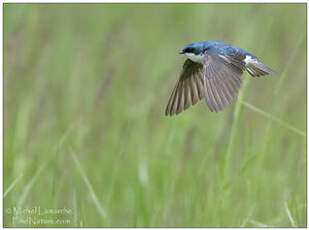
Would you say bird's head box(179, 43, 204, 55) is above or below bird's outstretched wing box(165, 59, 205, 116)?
above

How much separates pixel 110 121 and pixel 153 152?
1.63 ft

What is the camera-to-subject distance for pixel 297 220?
7.95ft

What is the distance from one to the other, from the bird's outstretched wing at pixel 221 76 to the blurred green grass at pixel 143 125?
84 millimetres

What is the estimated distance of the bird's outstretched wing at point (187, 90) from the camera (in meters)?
2.82

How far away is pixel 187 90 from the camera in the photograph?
2.95 metres

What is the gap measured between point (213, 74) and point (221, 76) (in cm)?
5

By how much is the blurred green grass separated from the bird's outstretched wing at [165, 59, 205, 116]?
0.07 meters

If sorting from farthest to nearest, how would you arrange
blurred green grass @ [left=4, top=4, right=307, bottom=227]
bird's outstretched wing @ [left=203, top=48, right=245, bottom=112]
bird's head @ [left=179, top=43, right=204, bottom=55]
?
1. bird's head @ [left=179, top=43, right=204, bottom=55]
2. blurred green grass @ [left=4, top=4, right=307, bottom=227]
3. bird's outstretched wing @ [left=203, top=48, right=245, bottom=112]

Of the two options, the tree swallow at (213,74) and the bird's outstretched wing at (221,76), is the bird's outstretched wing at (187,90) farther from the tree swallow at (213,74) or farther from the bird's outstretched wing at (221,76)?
the bird's outstretched wing at (221,76)

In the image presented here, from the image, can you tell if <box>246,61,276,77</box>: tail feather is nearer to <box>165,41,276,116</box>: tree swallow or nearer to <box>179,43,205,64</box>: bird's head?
<box>165,41,276,116</box>: tree swallow

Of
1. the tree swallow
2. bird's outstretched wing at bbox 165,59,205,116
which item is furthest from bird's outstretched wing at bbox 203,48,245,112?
bird's outstretched wing at bbox 165,59,205,116

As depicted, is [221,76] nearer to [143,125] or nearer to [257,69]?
[257,69]

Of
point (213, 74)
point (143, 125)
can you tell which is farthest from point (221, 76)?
point (143, 125)

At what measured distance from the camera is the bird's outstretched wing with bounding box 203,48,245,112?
7.91 feet
